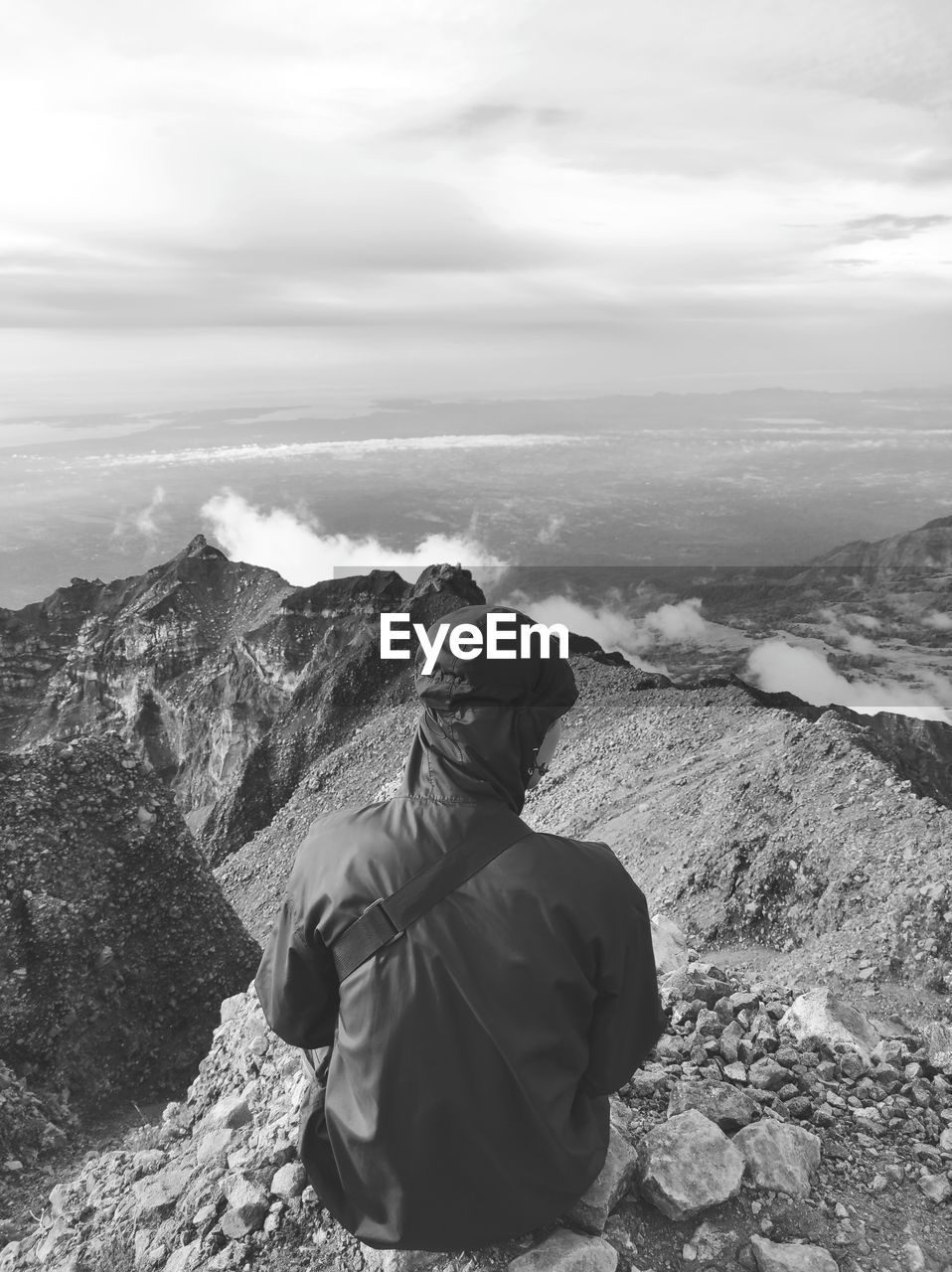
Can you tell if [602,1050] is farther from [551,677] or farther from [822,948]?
[822,948]

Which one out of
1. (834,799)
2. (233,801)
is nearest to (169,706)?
(233,801)

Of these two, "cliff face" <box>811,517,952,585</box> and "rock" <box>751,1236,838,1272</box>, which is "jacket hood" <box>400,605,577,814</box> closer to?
"rock" <box>751,1236,838,1272</box>

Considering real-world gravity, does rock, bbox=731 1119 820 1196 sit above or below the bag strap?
below

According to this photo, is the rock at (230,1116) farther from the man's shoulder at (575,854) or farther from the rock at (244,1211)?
the man's shoulder at (575,854)

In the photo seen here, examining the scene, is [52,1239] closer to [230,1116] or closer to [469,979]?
[230,1116]

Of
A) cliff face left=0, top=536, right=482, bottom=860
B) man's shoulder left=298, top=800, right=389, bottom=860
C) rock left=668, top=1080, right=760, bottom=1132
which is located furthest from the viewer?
cliff face left=0, top=536, right=482, bottom=860

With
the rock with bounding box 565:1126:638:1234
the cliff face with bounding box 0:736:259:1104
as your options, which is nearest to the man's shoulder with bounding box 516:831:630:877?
the rock with bounding box 565:1126:638:1234
